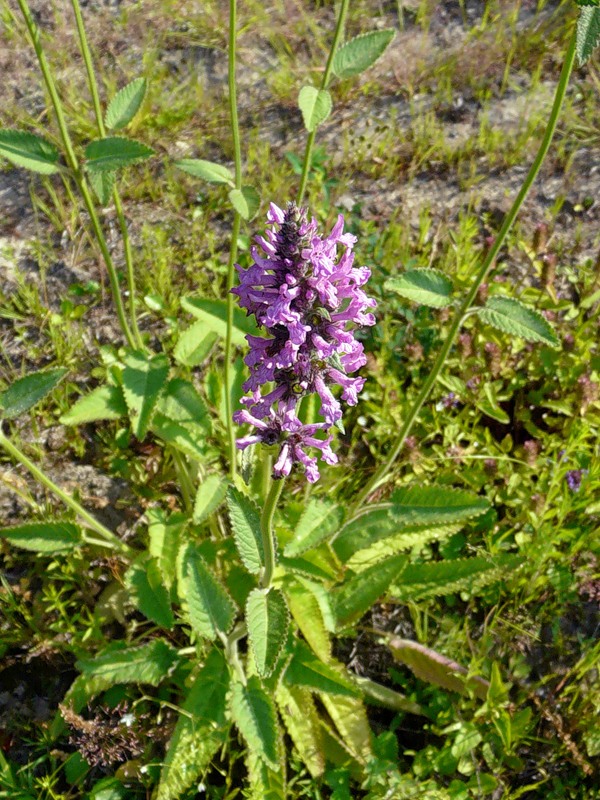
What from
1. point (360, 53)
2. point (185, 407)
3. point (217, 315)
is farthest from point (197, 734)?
point (360, 53)

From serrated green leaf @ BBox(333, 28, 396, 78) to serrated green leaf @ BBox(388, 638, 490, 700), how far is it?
2259 millimetres

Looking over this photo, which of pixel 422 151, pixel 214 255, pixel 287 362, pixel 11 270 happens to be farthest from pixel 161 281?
pixel 287 362

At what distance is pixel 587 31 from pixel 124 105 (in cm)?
150

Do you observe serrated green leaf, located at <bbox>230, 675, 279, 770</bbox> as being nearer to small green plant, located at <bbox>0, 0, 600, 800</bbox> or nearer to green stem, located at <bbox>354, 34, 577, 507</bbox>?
small green plant, located at <bbox>0, 0, 600, 800</bbox>

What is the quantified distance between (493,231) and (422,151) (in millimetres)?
835

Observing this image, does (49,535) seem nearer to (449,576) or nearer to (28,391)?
(28,391)

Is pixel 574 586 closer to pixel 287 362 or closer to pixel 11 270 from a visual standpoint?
pixel 287 362

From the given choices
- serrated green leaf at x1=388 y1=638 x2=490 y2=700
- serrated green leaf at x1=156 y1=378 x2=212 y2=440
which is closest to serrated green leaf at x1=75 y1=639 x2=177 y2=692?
serrated green leaf at x1=156 y1=378 x2=212 y2=440

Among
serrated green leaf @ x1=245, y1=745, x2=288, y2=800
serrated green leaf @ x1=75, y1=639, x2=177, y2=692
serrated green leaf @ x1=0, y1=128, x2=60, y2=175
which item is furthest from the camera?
serrated green leaf @ x1=75, y1=639, x2=177, y2=692

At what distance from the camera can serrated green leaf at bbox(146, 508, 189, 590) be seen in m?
2.81

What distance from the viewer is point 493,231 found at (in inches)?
174

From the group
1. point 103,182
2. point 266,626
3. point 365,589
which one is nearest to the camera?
point 266,626

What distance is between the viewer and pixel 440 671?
9.05 feet

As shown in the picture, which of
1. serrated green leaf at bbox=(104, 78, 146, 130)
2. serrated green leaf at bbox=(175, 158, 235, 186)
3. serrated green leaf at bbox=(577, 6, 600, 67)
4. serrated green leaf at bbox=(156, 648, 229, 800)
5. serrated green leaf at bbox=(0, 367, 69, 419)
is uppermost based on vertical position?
serrated green leaf at bbox=(577, 6, 600, 67)
